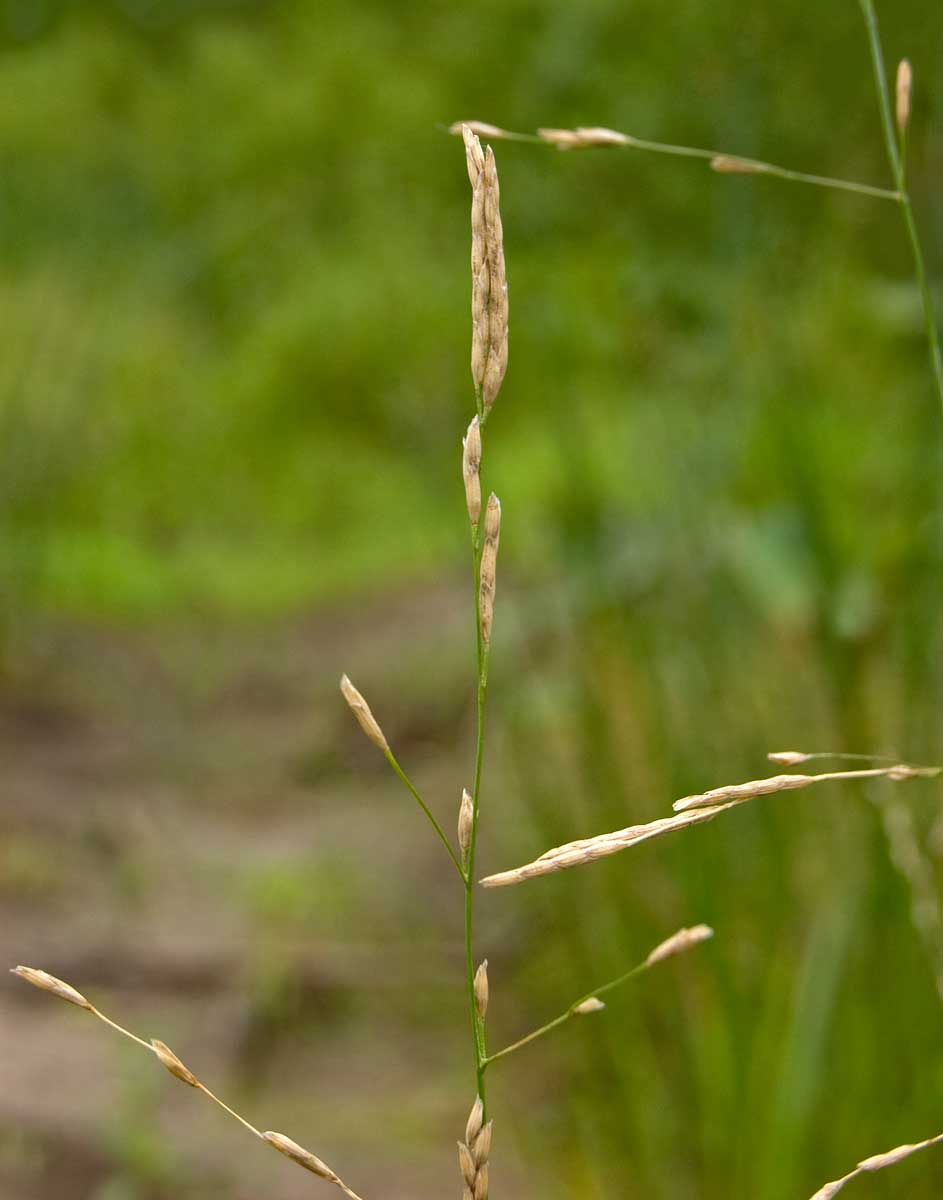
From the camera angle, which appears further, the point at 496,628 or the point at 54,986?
the point at 496,628

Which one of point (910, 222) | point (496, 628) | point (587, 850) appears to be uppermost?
point (910, 222)

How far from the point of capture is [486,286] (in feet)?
0.80

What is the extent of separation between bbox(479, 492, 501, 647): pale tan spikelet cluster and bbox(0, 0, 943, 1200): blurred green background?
0.33 meters

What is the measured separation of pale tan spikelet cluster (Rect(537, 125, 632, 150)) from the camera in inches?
11.2

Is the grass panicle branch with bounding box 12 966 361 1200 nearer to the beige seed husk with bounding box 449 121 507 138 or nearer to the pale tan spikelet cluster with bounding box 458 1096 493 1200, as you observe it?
the pale tan spikelet cluster with bounding box 458 1096 493 1200

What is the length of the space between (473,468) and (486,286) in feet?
0.10

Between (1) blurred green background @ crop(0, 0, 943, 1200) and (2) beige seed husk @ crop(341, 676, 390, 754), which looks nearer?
(2) beige seed husk @ crop(341, 676, 390, 754)

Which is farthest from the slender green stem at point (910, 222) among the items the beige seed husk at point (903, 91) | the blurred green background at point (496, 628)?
the blurred green background at point (496, 628)

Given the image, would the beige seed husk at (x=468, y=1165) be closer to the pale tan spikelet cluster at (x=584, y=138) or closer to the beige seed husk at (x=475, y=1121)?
the beige seed husk at (x=475, y=1121)

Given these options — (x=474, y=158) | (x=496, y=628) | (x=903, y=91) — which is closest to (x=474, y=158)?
(x=474, y=158)

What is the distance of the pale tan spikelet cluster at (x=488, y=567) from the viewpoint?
0.24m

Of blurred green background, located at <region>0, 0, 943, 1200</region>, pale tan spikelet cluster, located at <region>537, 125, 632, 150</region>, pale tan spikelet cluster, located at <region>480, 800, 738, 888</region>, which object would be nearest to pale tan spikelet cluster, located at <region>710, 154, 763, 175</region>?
pale tan spikelet cluster, located at <region>537, 125, 632, 150</region>

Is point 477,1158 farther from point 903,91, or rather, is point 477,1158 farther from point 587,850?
point 903,91

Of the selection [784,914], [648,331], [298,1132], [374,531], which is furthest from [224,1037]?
[374,531]
